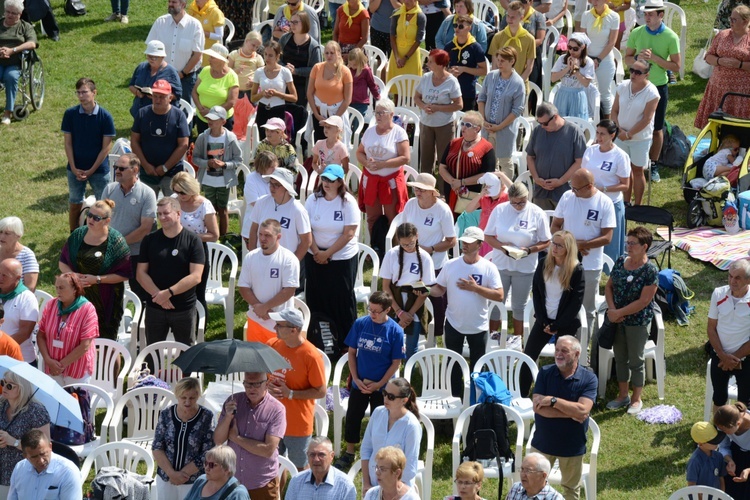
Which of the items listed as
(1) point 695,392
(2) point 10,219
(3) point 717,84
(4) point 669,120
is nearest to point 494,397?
(1) point 695,392

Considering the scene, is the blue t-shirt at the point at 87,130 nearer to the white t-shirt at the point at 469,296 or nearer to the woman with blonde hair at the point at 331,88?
the woman with blonde hair at the point at 331,88

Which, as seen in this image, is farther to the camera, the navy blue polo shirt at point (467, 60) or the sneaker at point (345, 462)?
the navy blue polo shirt at point (467, 60)

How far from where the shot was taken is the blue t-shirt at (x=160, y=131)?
13.1 metres

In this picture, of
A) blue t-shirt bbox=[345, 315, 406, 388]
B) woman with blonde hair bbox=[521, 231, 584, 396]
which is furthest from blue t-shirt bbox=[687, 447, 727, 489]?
blue t-shirt bbox=[345, 315, 406, 388]

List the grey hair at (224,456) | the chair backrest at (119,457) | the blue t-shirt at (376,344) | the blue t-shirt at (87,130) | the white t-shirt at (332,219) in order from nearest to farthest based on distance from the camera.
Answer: the grey hair at (224,456)
the chair backrest at (119,457)
the blue t-shirt at (376,344)
the white t-shirt at (332,219)
the blue t-shirt at (87,130)

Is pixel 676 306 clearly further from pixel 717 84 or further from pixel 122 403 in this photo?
pixel 122 403

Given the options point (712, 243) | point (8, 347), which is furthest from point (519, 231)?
point (8, 347)

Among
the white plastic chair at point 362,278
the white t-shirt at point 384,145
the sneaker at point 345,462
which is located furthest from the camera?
the white t-shirt at point 384,145

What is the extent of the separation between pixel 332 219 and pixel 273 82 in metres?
3.09

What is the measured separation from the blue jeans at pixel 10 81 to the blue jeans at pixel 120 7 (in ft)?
12.3

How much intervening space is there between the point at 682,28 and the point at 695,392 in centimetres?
762

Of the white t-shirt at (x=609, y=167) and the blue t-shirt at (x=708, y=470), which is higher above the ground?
the white t-shirt at (x=609, y=167)

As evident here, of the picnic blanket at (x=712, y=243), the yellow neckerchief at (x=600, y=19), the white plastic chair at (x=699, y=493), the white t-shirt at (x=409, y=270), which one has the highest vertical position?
the yellow neckerchief at (x=600, y=19)

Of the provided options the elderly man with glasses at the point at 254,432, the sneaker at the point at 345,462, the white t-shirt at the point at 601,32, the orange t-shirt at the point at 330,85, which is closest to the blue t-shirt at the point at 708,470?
the sneaker at the point at 345,462
